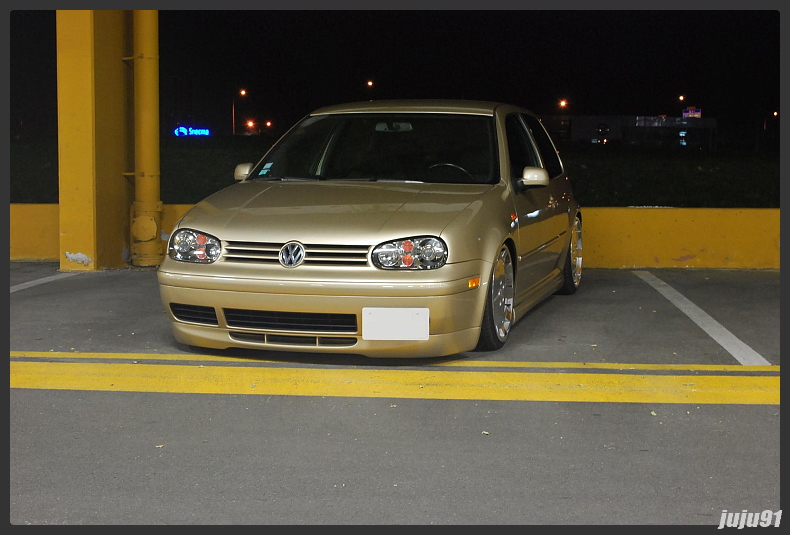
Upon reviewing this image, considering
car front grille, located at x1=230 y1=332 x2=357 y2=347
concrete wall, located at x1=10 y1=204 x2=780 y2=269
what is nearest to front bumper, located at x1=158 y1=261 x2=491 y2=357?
car front grille, located at x1=230 y1=332 x2=357 y2=347

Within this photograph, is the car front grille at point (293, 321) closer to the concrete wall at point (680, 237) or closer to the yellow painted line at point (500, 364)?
the yellow painted line at point (500, 364)

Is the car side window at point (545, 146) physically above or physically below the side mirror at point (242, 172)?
above

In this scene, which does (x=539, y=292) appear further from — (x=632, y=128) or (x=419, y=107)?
(x=632, y=128)

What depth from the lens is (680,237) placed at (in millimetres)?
10273

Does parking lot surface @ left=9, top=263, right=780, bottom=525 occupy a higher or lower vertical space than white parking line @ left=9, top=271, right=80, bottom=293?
lower

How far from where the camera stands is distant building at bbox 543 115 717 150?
10675cm

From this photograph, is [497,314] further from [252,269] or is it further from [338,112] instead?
[338,112]

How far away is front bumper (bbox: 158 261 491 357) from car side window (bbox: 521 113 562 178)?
2301 mm

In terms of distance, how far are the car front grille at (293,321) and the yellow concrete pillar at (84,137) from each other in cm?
450

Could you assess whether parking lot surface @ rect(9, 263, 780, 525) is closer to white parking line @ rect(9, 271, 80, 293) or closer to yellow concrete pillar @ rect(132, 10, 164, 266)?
white parking line @ rect(9, 271, 80, 293)

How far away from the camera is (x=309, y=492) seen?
12.3 feet

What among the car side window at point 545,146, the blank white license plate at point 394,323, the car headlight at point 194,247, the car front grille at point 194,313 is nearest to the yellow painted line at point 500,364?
the car front grille at point 194,313

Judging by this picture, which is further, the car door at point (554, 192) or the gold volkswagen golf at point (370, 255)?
the car door at point (554, 192)

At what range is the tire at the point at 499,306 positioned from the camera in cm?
597
